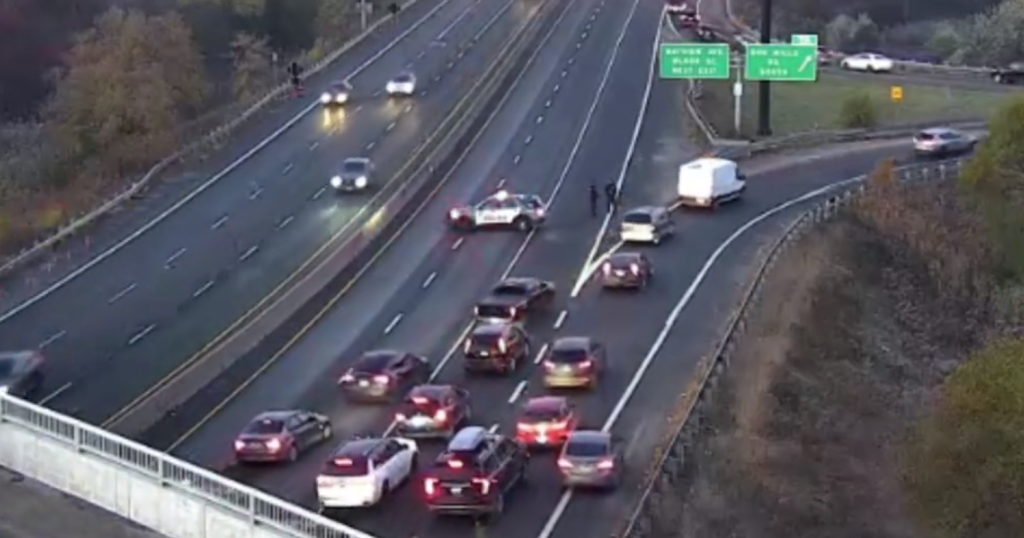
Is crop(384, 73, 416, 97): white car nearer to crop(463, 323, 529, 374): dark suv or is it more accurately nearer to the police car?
the police car

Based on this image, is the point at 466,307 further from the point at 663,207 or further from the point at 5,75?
the point at 5,75

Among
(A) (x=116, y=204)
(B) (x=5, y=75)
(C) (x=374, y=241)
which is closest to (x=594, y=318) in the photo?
(C) (x=374, y=241)

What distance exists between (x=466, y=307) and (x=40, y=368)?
41.5 ft

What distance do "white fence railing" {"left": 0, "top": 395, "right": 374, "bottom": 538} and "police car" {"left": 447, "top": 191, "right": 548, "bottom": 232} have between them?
1186 inches

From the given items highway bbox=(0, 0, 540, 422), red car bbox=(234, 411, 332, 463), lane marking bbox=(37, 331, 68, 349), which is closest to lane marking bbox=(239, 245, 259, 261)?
highway bbox=(0, 0, 540, 422)

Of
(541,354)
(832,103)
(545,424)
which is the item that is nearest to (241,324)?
Answer: (541,354)

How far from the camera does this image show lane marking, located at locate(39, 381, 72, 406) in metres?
40.6

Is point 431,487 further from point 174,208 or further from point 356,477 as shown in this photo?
point 174,208

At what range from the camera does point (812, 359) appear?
1880 inches

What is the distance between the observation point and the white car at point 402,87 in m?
85.2

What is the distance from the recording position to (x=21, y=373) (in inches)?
1588

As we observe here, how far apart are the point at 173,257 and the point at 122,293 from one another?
432 cm

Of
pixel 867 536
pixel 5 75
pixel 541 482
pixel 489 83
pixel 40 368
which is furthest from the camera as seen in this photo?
pixel 5 75

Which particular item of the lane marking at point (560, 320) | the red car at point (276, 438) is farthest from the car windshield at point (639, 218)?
the red car at point (276, 438)
